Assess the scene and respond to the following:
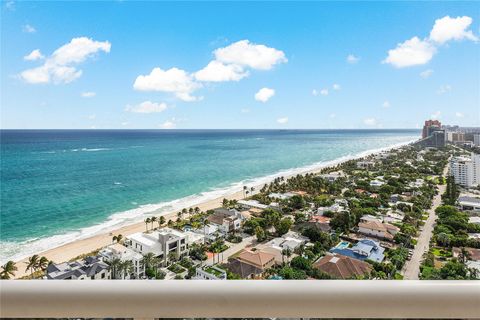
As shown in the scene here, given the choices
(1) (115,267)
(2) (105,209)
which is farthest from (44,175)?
(1) (115,267)

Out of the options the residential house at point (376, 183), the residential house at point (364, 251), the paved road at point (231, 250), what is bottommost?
the paved road at point (231, 250)

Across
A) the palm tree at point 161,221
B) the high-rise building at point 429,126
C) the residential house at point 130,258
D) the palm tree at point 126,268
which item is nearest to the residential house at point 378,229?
the palm tree at point 161,221

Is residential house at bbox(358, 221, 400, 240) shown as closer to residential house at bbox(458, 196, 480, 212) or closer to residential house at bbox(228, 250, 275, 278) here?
residential house at bbox(228, 250, 275, 278)

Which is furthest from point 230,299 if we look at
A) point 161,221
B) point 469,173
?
point 469,173

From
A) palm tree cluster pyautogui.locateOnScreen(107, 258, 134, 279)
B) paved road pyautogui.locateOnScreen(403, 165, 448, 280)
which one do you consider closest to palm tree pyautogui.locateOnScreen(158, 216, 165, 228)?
palm tree cluster pyautogui.locateOnScreen(107, 258, 134, 279)

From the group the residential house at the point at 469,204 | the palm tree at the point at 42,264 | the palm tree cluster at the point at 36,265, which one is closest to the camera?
the palm tree cluster at the point at 36,265

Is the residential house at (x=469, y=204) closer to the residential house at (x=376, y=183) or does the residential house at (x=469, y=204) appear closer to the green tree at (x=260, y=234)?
the residential house at (x=376, y=183)
